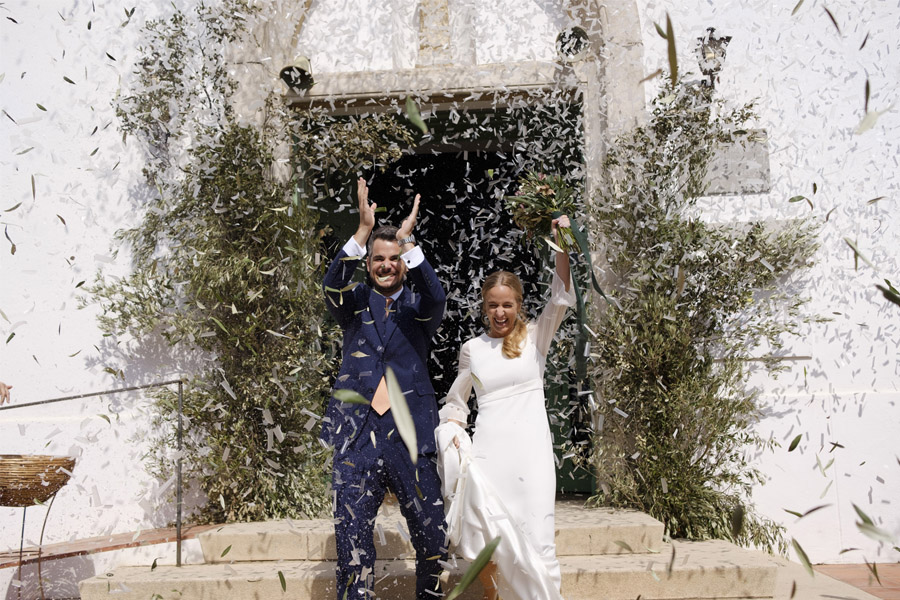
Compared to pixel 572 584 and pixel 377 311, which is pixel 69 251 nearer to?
pixel 377 311

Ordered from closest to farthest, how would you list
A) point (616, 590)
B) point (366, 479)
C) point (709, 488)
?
point (366, 479)
point (616, 590)
point (709, 488)

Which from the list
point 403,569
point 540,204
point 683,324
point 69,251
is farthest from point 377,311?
point 69,251

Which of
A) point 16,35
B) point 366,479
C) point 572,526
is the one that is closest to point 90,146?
point 16,35

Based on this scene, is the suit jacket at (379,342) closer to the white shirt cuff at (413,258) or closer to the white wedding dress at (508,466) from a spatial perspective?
the white shirt cuff at (413,258)

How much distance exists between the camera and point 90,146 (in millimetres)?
5562

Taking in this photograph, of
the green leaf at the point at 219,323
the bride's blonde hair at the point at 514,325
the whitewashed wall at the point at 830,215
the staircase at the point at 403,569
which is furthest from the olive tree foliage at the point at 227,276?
the whitewashed wall at the point at 830,215

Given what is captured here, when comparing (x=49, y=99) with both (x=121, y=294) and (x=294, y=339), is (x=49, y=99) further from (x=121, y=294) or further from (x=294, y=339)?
(x=294, y=339)

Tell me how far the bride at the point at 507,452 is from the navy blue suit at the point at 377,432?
0.11m

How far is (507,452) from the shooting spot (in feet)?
10.7

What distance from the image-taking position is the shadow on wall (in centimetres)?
458

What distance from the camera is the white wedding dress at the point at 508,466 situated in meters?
3.14

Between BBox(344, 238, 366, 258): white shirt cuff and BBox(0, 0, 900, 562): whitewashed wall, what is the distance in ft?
8.87

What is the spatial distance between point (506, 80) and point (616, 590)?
353cm

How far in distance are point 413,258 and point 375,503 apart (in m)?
1.03
